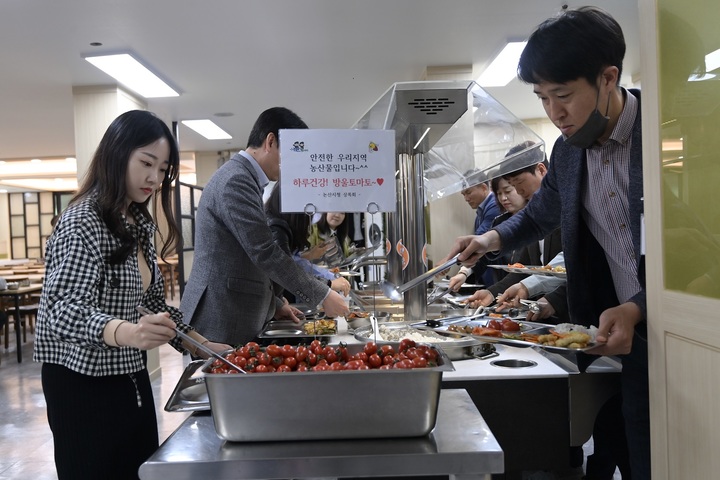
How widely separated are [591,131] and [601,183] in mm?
148

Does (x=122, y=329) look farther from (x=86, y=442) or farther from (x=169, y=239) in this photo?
(x=169, y=239)

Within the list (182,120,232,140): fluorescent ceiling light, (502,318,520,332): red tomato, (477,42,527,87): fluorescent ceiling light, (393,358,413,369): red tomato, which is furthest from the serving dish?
(182,120,232,140): fluorescent ceiling light

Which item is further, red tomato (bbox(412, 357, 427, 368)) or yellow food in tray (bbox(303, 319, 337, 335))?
yellow food in tray (bbox(303, 319, 337, 335))

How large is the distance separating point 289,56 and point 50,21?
68.0 inches

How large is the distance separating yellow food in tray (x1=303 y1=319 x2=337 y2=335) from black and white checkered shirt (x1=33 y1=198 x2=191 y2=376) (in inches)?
31.3

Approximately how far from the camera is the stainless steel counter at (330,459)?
3.09 ft

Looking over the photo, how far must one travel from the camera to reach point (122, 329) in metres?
→ 1.17

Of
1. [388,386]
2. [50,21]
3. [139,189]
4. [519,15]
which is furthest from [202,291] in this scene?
[519,15]

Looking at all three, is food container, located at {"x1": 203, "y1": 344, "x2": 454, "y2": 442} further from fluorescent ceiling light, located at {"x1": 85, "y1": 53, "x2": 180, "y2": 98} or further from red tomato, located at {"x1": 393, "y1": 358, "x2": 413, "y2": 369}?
fluorescent ceiling light, located at {"x1": 85, "y1": 53, "x2": 180, "y2": 98}

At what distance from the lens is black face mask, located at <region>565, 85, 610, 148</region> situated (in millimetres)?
1385

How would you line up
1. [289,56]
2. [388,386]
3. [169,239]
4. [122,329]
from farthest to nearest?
[289,56] → [169,239] → [122,329] → [388,386]

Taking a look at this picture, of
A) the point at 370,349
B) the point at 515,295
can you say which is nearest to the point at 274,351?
the point at 370,349

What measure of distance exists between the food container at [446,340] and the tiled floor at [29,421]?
1.13 metres

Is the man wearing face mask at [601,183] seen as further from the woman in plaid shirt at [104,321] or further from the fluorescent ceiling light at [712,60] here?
the woman in plaid shirt at [104,321]
